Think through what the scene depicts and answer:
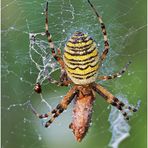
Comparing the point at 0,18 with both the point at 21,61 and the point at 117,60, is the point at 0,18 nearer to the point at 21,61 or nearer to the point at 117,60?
the point at 21,61

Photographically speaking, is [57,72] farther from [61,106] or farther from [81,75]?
[81,75]

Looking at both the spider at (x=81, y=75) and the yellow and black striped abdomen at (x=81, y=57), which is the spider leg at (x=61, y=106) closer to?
the spider at (x=81, y=75)

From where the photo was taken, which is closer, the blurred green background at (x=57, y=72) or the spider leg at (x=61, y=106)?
the blurred green background at (x=57, y=72)

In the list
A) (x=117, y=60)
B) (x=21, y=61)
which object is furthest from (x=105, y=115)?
(x=21, y=61)

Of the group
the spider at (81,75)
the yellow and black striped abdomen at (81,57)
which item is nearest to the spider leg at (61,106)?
the spider at (81,75)

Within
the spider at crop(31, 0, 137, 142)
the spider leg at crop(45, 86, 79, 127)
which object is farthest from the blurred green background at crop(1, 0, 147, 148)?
the spider leg at crop(45, 86, 79, 127)

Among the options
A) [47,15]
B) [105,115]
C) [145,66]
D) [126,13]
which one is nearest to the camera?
[47,15]
